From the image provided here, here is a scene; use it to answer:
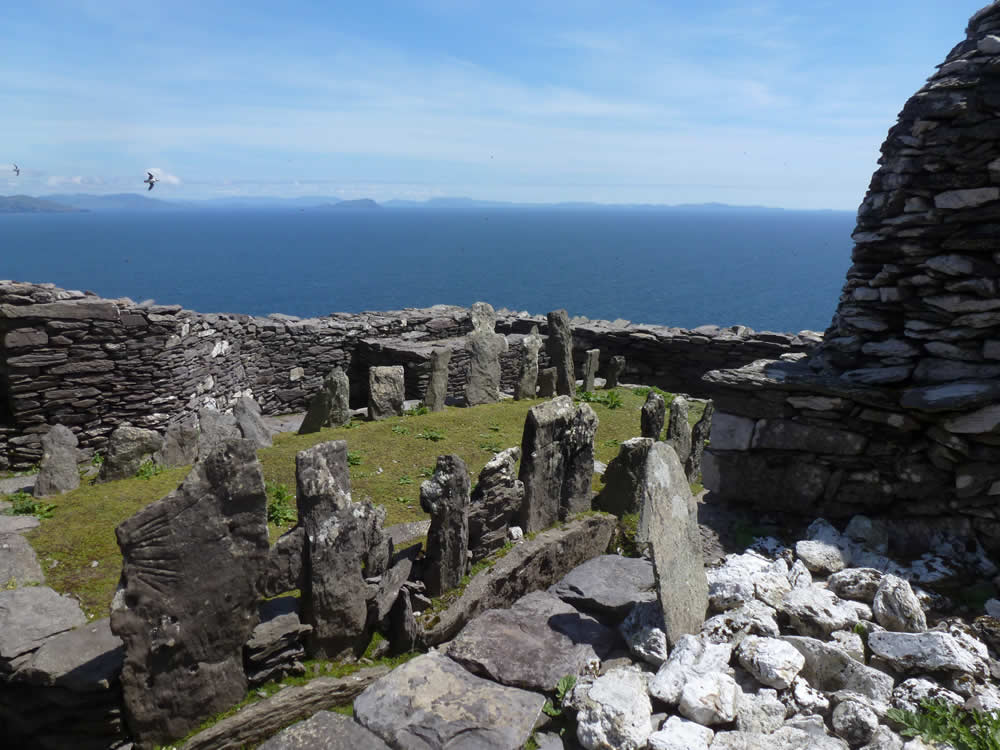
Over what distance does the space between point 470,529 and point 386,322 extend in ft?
45.6

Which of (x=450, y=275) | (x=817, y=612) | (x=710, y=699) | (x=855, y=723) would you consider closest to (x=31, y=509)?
(x=710, y=699)

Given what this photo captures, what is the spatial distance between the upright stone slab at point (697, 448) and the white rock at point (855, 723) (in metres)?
5.74

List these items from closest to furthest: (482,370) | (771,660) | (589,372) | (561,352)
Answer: (771,660) < (482,370) < (561,352) < (589,372)

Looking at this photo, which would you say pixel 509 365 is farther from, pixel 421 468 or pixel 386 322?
pixel 421 468

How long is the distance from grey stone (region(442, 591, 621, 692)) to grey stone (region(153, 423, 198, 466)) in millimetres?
7332

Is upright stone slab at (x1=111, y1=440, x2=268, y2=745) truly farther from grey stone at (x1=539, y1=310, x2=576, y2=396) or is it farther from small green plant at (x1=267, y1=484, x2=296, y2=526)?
grey stone at (x1=539, y1=310, x2=576, y2=396)

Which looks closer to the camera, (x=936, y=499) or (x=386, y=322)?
(x=936, y=499)

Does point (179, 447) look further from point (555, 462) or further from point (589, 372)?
point (589, 372)

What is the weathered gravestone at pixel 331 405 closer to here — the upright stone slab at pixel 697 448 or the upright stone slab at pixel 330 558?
the upright stone slab at pixel 697 448

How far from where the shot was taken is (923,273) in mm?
8039

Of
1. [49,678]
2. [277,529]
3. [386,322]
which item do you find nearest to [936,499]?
[277,529]

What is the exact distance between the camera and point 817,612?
6.29 meters

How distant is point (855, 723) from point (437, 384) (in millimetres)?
11361

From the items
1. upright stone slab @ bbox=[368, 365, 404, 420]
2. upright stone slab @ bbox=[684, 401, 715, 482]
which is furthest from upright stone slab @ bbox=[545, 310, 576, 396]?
upright stone slab @ bbox=[684, 401, 715, 482]
